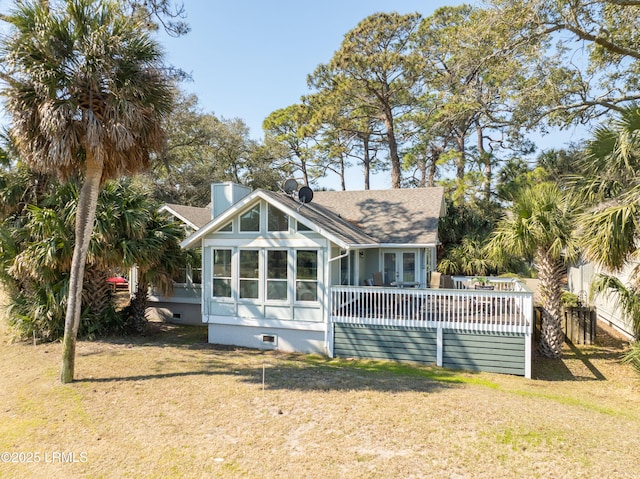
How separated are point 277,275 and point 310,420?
574 cm

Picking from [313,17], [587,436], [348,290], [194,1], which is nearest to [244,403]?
[348,290]

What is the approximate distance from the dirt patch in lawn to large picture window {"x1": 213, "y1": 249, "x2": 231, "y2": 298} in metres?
2.46

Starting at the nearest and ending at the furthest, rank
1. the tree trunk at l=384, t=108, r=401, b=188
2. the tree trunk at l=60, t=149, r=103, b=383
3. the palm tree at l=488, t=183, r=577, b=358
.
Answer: the tree trunk at l=60, t=149, r=103, b=383 → the palm tree at l=488, t=183, r=577, b=358 → the tree trunk at l=384, t=108, r=401, b=188

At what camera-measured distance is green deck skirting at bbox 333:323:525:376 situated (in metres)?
9.54

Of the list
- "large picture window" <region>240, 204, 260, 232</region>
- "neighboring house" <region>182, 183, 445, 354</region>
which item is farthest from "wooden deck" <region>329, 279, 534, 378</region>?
"large picture window" <region>240, 204, 260, 232</region>

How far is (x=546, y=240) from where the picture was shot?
404 inches

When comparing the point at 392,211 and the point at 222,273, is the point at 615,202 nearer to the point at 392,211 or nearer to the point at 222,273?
the point at 392,211

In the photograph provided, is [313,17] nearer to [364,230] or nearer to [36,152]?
[364,230]

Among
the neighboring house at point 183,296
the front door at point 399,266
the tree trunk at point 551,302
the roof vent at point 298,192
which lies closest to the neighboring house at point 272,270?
the roof vent at point 298,192

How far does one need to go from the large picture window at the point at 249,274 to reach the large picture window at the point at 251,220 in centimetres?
70

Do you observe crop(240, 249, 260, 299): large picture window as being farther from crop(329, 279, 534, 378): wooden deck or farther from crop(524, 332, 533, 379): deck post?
crop(524, 332, 533, 379): deck post

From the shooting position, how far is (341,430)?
604 cm

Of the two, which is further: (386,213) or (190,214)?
(190,214)

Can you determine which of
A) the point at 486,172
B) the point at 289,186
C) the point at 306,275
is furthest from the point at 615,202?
the point at 486,172
